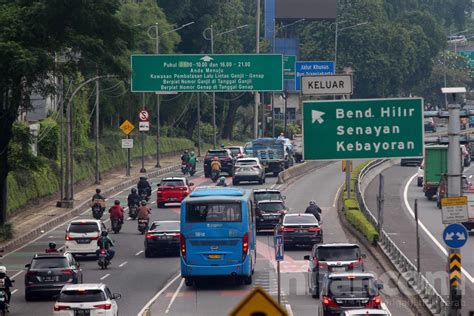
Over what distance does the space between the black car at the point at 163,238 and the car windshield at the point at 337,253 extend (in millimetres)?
10002

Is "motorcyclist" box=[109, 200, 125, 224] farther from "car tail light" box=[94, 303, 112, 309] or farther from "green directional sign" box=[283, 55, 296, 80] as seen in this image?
"green directional sign" box=[283, 55, 296, 80]

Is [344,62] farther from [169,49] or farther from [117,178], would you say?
[117,178]

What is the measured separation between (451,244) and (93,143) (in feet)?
177

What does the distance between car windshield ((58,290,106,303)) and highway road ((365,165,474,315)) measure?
9158 mm

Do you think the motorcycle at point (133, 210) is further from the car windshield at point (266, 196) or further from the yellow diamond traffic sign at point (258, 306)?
the yellow diamond traffic sign at point (258, 306)

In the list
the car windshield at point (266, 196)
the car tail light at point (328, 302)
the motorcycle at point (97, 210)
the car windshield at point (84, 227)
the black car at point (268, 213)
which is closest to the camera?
the car tail light at point (328, 302)

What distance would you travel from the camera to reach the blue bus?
118 ft

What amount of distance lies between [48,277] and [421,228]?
76.2ft

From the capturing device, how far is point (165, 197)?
6197 centimetres

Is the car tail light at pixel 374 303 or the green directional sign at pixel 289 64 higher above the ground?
the green directional sign at pixel 289 64

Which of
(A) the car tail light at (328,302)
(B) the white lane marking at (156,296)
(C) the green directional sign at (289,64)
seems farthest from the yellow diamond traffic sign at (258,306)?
(C) the green directional sign at (289,64)

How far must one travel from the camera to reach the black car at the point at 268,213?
5145cm

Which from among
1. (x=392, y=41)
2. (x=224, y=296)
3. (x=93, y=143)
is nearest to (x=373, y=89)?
(x=392, y=41)

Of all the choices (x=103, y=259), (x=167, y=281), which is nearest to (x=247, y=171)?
(x=103, y=259)
